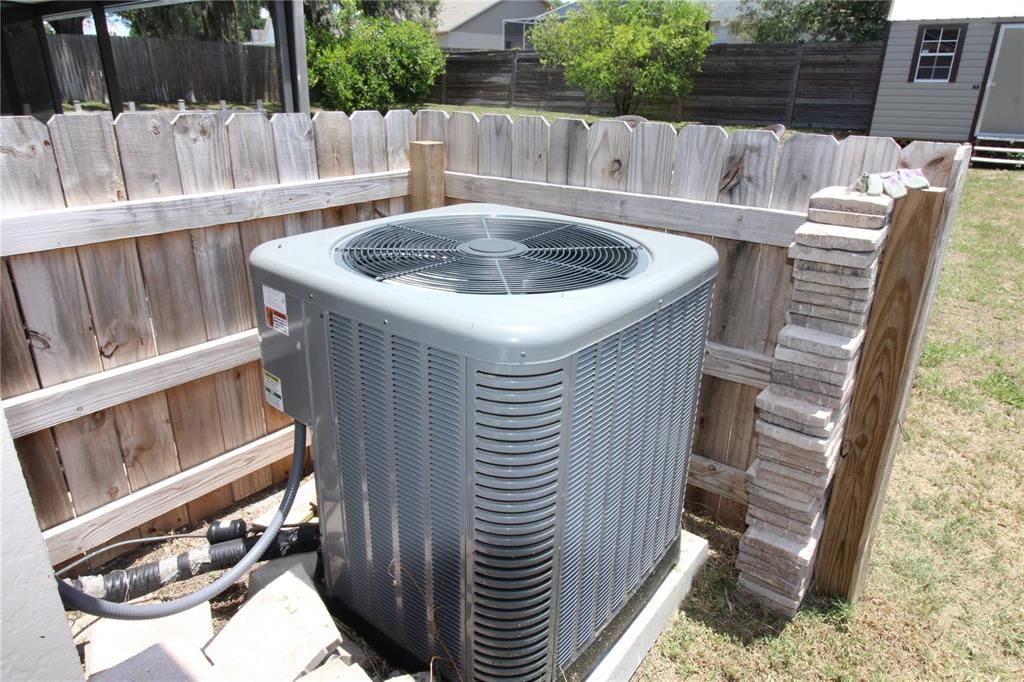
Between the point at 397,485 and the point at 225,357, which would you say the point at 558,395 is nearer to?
the point at 397,485

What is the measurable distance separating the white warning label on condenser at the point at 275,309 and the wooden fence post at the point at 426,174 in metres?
1.50

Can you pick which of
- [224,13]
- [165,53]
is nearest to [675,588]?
[165,53]

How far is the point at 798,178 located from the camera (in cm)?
215

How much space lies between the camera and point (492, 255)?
1.65 meters

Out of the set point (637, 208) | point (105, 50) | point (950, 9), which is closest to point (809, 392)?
point (637, 208)

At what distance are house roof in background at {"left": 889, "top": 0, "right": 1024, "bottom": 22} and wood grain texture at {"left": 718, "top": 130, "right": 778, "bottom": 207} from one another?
41.5 ft

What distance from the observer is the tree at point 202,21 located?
61.8ft

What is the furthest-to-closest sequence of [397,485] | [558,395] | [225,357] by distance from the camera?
[225,357], [397,485], [558,395]

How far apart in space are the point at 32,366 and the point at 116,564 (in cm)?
84

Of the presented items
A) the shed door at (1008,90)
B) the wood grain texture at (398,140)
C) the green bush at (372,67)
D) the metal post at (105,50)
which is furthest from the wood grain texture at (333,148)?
the shed door at (1008,90)

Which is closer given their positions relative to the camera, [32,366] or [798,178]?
[32,366]

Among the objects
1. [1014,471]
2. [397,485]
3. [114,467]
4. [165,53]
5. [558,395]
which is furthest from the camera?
[165,53]

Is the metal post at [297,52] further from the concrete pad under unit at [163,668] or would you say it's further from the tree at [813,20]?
the tree at [813,20]

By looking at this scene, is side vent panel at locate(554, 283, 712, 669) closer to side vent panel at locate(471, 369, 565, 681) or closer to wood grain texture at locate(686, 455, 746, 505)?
side vent panel at locate(471, 369, 565, 681)
